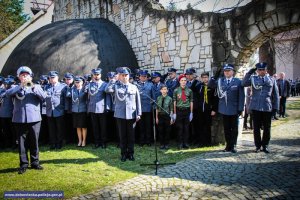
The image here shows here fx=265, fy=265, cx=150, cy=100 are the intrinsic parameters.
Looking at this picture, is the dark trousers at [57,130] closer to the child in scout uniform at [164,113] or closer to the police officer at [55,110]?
the police officer at [55,110]

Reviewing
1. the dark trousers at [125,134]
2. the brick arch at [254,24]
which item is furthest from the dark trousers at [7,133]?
the brick arch at [254,24]

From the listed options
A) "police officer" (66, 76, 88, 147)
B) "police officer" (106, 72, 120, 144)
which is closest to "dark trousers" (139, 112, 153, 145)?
"police officer" (106, 72, 120, 144)

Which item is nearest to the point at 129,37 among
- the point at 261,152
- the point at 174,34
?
the point at 174,34

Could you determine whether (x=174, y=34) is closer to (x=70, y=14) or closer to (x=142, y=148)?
(x=142, y=148)

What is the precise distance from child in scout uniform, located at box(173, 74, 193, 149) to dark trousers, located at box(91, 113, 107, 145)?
2.08 metres

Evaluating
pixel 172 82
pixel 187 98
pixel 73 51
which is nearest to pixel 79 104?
pixel 73 51

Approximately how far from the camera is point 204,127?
754cm

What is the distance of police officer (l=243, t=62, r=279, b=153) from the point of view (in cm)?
648

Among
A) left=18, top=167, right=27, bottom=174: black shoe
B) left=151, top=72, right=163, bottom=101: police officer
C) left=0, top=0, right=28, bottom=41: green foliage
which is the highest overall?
left=0, top=0, right=28, bottom=41: green foliage

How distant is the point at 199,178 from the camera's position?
4898 millimetres

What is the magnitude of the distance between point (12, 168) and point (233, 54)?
245 inches

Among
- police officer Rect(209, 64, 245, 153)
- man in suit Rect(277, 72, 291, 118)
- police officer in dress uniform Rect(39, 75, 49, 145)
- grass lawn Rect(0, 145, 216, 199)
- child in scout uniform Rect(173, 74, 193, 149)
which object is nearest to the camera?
grass lawn Rect(0, 145, 216, 199)

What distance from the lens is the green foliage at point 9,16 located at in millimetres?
21750

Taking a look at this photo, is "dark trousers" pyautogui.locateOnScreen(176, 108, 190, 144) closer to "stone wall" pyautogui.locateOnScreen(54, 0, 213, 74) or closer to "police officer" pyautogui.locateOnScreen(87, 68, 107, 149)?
"stone wall" pyautogui.locateOnScreen(54, 0, 213, 74)
